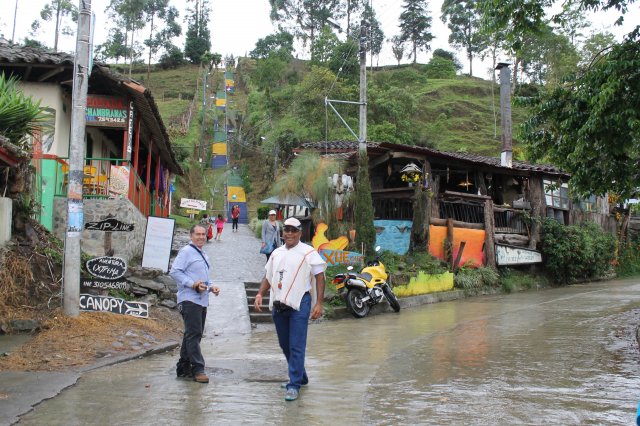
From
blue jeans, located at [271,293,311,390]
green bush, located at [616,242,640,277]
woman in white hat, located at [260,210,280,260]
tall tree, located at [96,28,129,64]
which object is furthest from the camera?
tall tree, located at [96,28,129,64]

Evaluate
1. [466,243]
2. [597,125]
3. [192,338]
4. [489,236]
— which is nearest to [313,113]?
[489,236]

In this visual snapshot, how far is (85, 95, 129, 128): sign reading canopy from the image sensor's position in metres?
15.0

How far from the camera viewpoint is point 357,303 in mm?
13062

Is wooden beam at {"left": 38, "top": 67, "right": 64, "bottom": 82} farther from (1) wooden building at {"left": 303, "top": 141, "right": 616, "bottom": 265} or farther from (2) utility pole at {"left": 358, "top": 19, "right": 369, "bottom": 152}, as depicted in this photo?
(1) wooden building at {"left": 303, "top": 141, "right": 616, "bottom": 265}

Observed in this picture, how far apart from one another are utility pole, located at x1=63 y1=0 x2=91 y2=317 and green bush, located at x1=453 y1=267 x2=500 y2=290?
12.4 m

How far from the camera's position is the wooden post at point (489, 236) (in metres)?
20.6

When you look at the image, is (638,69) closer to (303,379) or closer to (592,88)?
(592,88)

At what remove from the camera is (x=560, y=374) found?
669cm

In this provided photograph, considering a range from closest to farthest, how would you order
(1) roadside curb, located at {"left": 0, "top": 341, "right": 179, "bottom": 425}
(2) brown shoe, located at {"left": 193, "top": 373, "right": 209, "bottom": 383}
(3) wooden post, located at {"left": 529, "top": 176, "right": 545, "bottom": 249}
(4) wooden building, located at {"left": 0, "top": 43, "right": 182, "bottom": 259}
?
1. (1) roadside curb, located at {"left": 0, "top": 341, "right": 179, "bottom": 425}
2. (2) brown shoe, located at {"left": 193, "top": 373, "right": 209, "bottom": 383}
3. (4) wooden building, located at {"left": 0, "top": 43, "right": 182, "bottom": 259}
4. (3) wooden post, located at {"left": 529, "top": 176, "right": 545, "bottom": 249}

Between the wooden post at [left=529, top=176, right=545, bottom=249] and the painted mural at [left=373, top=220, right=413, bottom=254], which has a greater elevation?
the wooden post at [left=529, top=176, right=545, bottom=249]

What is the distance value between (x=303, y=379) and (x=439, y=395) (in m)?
1.36

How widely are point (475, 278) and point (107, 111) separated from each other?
12.0 metres

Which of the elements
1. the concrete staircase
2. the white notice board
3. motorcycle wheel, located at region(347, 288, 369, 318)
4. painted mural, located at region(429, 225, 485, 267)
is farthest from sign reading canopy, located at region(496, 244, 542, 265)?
the white notice board

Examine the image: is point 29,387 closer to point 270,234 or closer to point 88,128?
point 270,234
